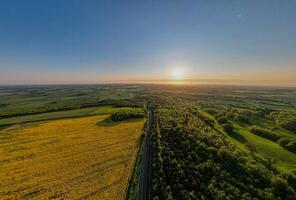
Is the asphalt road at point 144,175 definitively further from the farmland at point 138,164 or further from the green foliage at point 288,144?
the green foliage at point 288,144

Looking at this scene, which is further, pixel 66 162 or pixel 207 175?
pixel 66 162

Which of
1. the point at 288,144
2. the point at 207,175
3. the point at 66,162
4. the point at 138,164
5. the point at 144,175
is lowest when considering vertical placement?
the point at 288,144

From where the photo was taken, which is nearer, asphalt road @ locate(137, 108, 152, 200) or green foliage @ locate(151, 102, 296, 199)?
asphalt road @ locate(137, 108, 152, 200)

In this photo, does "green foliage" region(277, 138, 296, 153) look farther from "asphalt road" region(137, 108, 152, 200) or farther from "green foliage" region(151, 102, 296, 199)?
"asphalt road" region(137, 108, 152, 200)

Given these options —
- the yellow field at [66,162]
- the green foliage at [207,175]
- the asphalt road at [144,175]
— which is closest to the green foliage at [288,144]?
the green foliage at [207,175]

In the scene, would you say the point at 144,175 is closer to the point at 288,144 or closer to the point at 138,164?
the point at 138,164

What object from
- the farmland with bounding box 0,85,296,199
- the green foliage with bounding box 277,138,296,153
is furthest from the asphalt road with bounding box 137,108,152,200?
the green foliage with bounding box 277,138,296,153

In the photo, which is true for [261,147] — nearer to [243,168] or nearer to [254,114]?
[243,168]

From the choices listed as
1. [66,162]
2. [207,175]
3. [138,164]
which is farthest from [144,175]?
[66,162]

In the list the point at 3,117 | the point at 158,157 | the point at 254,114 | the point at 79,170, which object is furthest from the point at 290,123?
the point at 3,117
